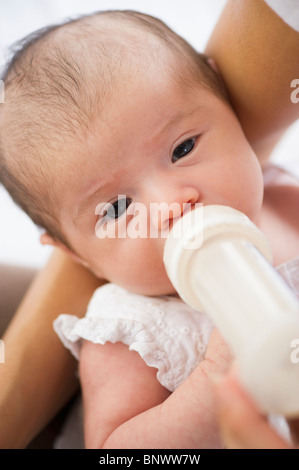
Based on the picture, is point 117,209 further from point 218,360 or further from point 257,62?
point 257,62

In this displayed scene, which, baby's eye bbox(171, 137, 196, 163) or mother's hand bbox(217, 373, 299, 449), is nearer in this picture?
mother's hand bbox(217, 373, 299, 449)

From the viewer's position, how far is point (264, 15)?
833 millimetres

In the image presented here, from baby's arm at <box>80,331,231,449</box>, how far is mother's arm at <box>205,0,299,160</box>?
0.50 metres

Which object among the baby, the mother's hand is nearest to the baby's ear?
the baby

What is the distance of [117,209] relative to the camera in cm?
79

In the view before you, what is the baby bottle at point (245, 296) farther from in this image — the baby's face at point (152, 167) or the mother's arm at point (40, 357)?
the mother's arm at point (40, 357)

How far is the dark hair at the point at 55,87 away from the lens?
75 cm

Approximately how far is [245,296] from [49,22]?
47.4 inches

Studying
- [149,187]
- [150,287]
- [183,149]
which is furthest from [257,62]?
[150,287]

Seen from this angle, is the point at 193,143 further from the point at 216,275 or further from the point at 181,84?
the point at 216,275

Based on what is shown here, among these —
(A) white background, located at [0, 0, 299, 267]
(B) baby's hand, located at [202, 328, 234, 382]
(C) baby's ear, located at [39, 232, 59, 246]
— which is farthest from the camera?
(A) white background, located at [0, 0, 299, 267]

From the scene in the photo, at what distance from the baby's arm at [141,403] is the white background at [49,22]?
0.54 metres

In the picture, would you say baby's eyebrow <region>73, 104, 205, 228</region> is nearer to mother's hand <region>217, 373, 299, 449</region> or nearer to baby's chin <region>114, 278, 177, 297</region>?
baby's chin <region>114, 278, 177, 297</region>

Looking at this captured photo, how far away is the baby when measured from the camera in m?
0.73
